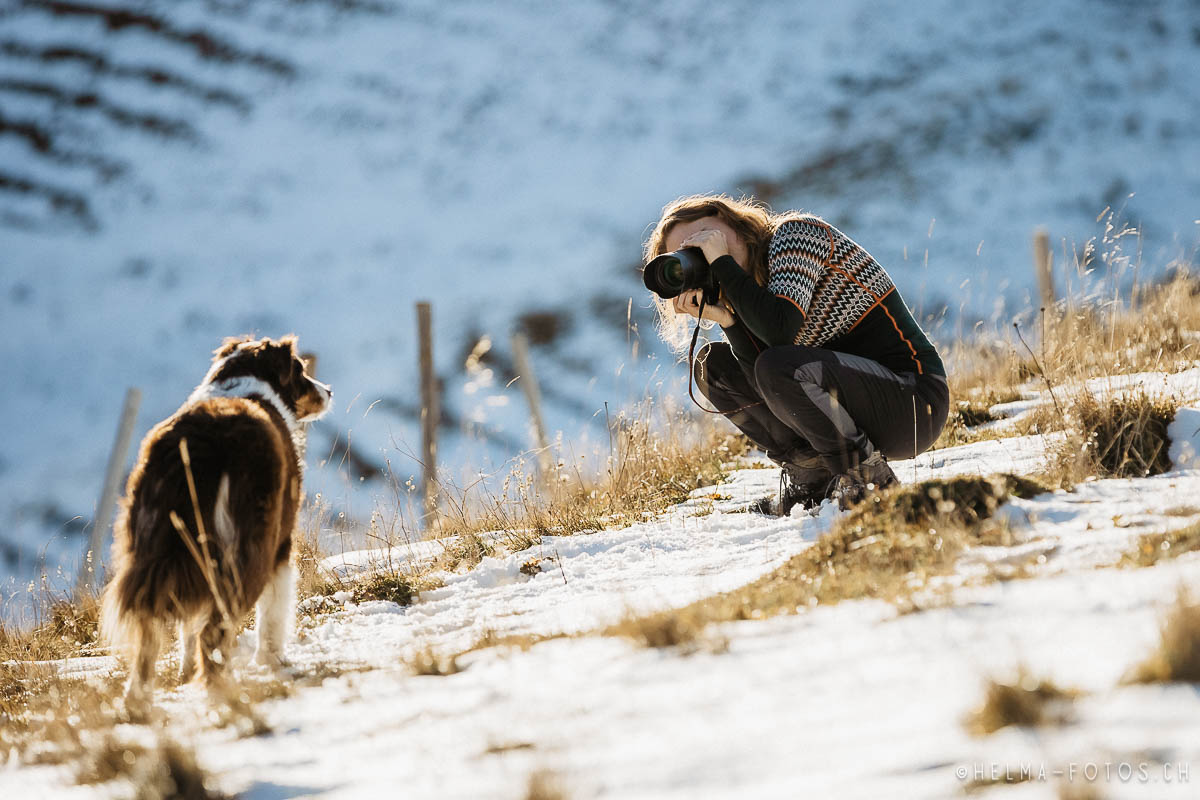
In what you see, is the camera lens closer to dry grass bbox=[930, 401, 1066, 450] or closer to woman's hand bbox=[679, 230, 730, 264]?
woman's hand bbox=[679, 230, 730, 264]

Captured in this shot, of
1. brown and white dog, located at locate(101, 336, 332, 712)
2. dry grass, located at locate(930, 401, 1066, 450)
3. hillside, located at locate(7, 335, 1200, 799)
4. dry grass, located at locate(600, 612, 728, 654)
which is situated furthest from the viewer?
dry grass, located at locate(930, 401, 1066, 450)

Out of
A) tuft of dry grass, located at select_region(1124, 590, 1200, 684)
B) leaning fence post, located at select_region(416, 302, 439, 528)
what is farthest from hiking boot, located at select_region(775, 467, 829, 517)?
leaning fence post, located at select_region(416, 302, 439, 528)

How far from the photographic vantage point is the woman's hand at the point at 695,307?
358cm

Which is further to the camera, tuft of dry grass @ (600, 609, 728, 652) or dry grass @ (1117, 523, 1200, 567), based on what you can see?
dry grass @ (1117, 523, 1200, 567)

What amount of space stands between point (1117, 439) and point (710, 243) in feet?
5.77

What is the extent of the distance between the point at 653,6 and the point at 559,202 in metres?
6.32

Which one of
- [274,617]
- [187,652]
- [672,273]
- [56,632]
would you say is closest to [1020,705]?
[672,273]

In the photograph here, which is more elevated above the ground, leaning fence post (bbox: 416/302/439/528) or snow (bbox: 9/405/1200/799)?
leaning fence post (bbox: 416/302/439/528)

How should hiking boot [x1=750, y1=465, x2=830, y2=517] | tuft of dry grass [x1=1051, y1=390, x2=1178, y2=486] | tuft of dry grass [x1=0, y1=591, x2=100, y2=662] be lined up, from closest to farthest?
tuft of dry grass [x1=1051, y1=390, x2=1178, y2=486] → hiking boot [x1=750, y1=465, x2=830, y2=517] → tuft of dry grass [x1=0, y1=591, x2=100, y2=662]

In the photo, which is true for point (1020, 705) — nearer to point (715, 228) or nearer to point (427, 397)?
point (715, 228)

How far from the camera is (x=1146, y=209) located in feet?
46.4

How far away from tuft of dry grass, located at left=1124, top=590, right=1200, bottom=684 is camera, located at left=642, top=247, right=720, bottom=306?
7.57 feet

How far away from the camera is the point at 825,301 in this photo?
3.47 meters

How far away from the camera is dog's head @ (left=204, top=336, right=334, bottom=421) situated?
339cm
